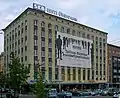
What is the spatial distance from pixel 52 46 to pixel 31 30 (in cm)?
968

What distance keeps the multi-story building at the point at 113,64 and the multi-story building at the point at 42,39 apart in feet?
57.1

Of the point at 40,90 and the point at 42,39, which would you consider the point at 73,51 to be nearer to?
the point at 42,39

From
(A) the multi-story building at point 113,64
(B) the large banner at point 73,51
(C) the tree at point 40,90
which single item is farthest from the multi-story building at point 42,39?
(C) the tree at point 40,90

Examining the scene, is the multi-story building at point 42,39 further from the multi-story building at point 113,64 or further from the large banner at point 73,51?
the multi-story building at point 113,64

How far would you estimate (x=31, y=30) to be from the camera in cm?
8488

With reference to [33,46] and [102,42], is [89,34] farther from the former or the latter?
[33,46]

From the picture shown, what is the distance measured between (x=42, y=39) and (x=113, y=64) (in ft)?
163

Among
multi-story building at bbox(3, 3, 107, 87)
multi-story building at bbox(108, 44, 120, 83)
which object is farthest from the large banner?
multi-story building at bbox(108, 44, 120, 83)

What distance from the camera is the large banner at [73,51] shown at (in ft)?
308

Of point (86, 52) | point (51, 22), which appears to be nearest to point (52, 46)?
point (51, 22)

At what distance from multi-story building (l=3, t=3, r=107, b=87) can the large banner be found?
1.44 metres

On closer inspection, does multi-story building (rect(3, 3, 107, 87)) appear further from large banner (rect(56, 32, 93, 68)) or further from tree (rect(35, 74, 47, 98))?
tree (rect(35, 74, 47, 98))

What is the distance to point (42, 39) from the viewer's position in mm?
88312

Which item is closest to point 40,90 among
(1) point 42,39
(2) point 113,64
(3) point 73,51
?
(1) point 42,39
